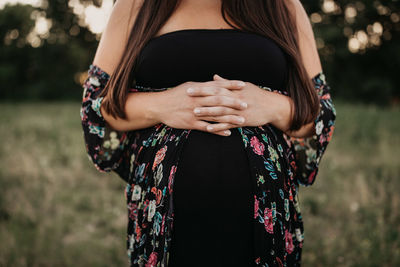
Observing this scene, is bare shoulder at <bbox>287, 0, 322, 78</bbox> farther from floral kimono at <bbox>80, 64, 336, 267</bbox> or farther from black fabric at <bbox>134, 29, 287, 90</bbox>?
black fabric at <bbox>134, 29, 287, 90</bbox>

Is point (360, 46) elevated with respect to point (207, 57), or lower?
elevated

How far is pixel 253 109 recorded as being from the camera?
130cm

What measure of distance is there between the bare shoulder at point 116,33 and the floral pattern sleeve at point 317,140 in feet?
3.02

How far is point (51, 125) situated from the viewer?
8.32 metres

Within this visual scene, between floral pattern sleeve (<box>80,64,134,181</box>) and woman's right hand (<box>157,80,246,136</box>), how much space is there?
31 centimetres

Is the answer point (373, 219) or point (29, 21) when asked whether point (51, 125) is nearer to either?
point (373, 219)

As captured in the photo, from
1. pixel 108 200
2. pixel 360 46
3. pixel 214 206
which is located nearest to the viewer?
pixel 214 206

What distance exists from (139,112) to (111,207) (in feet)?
9.65

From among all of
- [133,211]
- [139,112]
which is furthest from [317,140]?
[133,211]

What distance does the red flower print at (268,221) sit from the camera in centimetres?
124

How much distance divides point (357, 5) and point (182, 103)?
84.2ft

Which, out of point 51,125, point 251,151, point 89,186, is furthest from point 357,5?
point 251,151

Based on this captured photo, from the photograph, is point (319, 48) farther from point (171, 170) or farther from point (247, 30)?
point (171, 170)

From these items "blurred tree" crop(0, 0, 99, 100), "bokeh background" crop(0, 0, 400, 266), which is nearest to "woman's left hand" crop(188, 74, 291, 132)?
"bokeh background" crop(0, 0, 400, 266)
